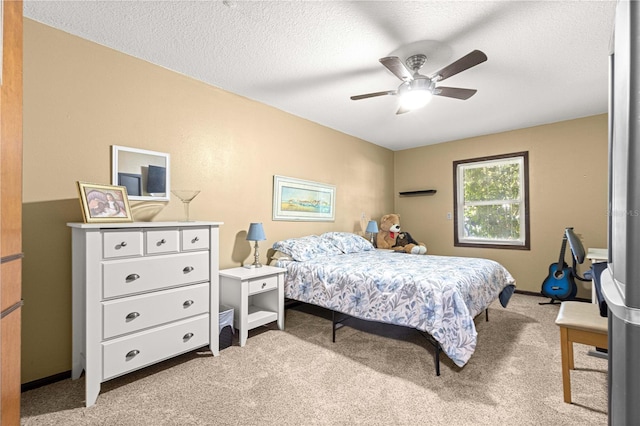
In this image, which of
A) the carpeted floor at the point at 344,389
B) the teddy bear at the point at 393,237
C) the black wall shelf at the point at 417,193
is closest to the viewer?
the carpeted floor at the point at 344,389

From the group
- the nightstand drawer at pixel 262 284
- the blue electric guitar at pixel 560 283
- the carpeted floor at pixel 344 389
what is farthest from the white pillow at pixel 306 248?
the blue electric guitar at pixel 560 283

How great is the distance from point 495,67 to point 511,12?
0.78 metres

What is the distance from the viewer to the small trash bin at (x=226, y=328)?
A: 8.39 ft

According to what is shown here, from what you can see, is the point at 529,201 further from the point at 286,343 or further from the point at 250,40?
the point at 250,40

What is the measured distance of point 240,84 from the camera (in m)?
3.07

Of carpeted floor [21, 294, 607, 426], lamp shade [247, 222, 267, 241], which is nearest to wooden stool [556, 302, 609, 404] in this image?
carpeted floor [21, 294, 607, 426]

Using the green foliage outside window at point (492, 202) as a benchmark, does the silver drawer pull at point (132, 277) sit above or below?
below

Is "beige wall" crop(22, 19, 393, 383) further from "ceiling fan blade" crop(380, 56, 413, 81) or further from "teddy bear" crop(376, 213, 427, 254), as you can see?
"ceiling fan blade" crop(380, 56, 413, 81)

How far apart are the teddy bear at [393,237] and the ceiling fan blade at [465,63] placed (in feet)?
9.76

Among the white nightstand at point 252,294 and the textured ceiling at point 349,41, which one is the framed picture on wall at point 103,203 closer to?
the white nightstand at point 252,294

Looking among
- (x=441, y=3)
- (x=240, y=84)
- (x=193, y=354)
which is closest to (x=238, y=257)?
(x=193, y=354)

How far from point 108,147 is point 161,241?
3.11 ft

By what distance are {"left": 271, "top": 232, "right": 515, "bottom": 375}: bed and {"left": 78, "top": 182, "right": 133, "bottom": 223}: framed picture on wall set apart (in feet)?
5.37

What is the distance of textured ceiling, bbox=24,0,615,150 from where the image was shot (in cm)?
196
